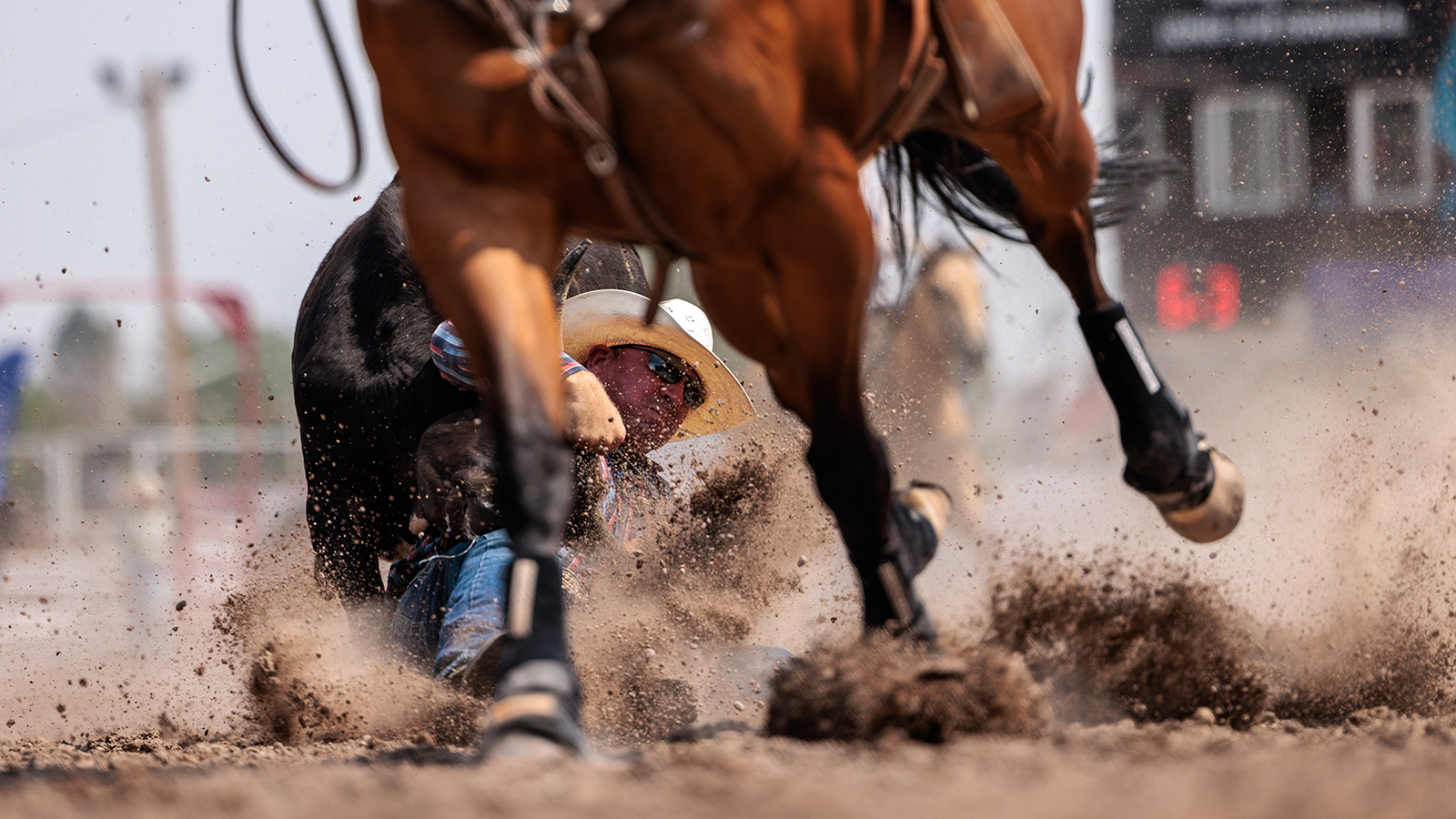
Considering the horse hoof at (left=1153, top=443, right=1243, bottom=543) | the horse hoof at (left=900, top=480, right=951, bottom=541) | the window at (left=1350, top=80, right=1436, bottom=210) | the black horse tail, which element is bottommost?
the horse hoof at (left=1153, top=443, right=1243, bottom=543)

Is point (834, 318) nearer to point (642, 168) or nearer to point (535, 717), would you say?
point (642, 168)

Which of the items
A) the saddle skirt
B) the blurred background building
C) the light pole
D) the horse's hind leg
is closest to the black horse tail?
the horse's hind leg

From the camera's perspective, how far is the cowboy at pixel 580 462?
3.06 meters

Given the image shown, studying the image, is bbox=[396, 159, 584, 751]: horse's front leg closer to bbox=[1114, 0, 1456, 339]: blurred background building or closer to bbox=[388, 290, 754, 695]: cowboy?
bbox=[388, 290, 754, 695]: cowboy

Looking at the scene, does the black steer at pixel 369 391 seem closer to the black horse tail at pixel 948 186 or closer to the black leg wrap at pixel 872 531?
the black horse tail at pixel 948 186

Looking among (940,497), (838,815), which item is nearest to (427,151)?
(838,815)

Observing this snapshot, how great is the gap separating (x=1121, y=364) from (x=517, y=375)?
155cm

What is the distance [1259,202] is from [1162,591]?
8.84 meters

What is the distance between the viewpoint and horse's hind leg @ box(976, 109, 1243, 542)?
8.99 ft

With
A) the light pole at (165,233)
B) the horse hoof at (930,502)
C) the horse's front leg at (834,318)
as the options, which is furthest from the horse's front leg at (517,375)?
the light pole at (165,233)

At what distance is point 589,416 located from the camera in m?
3.12

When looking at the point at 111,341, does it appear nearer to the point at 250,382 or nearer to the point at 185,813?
the point at 250,382

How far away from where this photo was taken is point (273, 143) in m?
2.23

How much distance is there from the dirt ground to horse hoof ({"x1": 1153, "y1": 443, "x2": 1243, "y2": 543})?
4.7 inches
